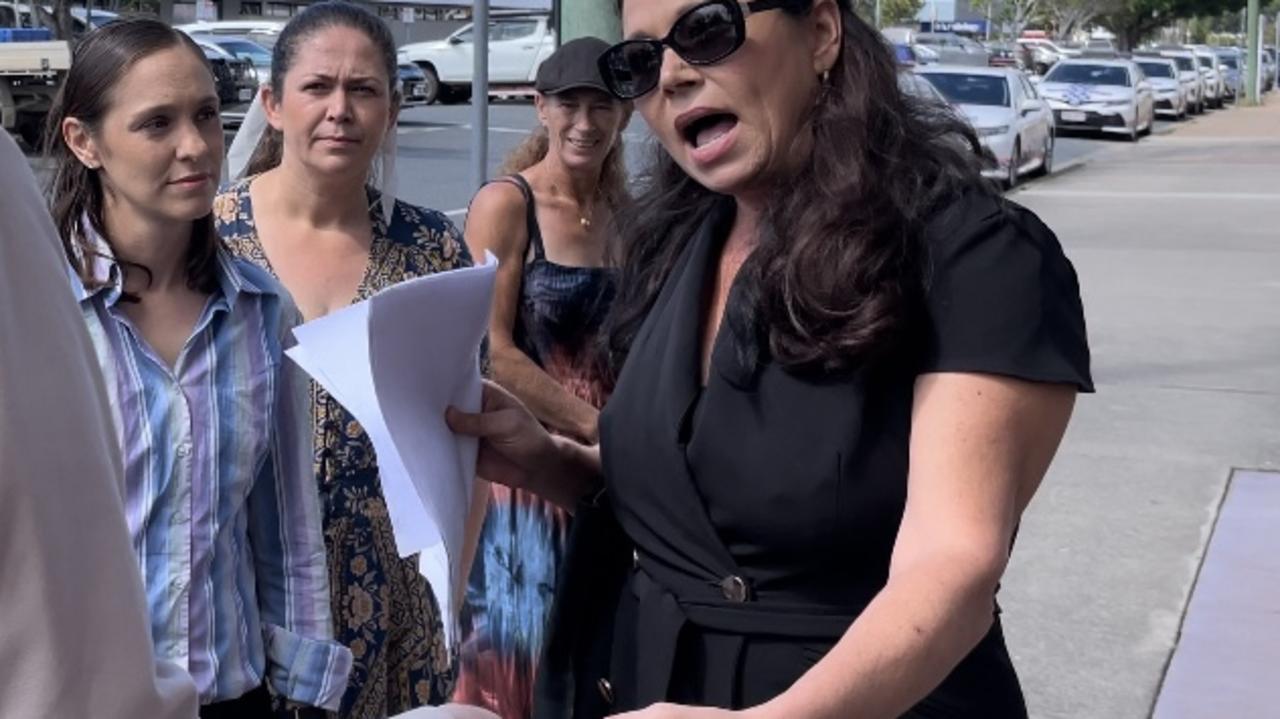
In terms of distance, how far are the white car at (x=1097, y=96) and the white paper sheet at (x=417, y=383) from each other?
3144 cm

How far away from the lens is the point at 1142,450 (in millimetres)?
8289

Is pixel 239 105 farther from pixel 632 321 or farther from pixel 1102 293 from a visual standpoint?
pixel 632 321

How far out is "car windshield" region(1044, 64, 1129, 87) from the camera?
33594mm

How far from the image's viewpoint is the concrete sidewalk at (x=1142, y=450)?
567cm

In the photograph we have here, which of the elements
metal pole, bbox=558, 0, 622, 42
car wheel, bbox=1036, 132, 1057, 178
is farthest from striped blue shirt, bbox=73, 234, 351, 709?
car wheel, bbox=1036, 132, 1057, 178

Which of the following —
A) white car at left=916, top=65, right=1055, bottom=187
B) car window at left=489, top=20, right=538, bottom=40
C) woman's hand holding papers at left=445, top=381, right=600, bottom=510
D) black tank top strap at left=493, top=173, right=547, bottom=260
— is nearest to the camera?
woman's hand holding papers at left=445, top=381, right=600, bottom=510

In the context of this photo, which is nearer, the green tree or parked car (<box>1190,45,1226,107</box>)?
parked car (<box>1190,45,1226,107</box>)

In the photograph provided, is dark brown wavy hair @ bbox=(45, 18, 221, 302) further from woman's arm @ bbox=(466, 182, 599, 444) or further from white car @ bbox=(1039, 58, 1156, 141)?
white car @ bbox=(1039, 58, 1156, 141)

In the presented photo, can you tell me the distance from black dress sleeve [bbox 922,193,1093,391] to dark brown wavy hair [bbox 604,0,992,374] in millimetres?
30

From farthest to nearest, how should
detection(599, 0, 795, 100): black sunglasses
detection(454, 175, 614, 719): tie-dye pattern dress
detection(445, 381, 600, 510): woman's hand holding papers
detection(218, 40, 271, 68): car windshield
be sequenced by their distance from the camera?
detection(218, 40, 271, 68): car windshield → detection(454, 175, 614, 719): tie-dye pattern dress → detection(445, 381, 600, 510): woman's hand holding papers → detection(599, 0, 795, 100): black sunglasses

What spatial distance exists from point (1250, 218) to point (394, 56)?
52.4 feet

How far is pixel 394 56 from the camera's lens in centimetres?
375

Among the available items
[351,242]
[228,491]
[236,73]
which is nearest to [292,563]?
[228,491]

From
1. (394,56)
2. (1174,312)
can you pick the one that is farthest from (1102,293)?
(394,56)
